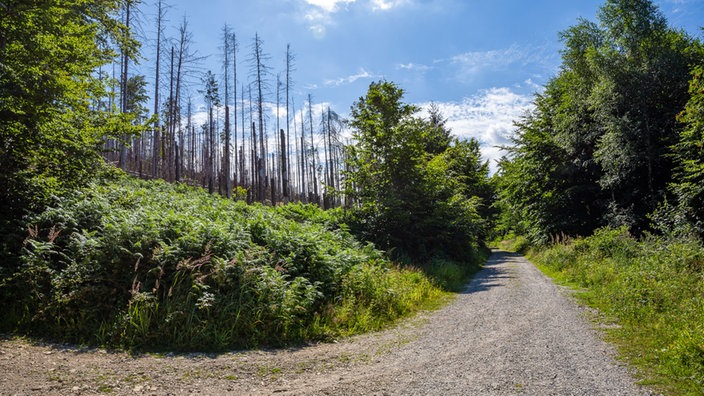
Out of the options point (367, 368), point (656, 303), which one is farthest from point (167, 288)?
point (656, 303)

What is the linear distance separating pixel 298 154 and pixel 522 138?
115 ft

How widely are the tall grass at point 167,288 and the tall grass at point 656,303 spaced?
4121mm

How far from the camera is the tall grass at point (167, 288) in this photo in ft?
17.5

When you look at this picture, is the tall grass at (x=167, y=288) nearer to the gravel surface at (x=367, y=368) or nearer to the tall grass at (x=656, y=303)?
the gravel surface at (x=367, y=368)

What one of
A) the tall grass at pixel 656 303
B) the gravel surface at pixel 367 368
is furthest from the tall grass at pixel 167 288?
the tall grass at pixel 656 303

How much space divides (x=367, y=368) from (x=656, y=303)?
572 centimetres

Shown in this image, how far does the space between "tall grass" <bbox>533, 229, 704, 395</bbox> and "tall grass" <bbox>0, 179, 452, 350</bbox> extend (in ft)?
13.5

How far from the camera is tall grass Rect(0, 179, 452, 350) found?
5348 mm

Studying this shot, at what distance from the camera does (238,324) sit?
5.68 metres

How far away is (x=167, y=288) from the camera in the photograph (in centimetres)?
595

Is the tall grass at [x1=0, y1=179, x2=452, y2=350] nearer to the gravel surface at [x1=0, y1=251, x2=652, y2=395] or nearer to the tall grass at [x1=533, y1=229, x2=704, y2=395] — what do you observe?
the gravel surface at [x1=0, y1=251, x2=652, y2=395]

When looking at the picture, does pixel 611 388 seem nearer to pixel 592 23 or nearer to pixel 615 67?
pixel 615 67

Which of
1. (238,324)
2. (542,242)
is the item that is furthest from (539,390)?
(542,242)

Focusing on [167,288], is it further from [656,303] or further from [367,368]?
[656,303]
